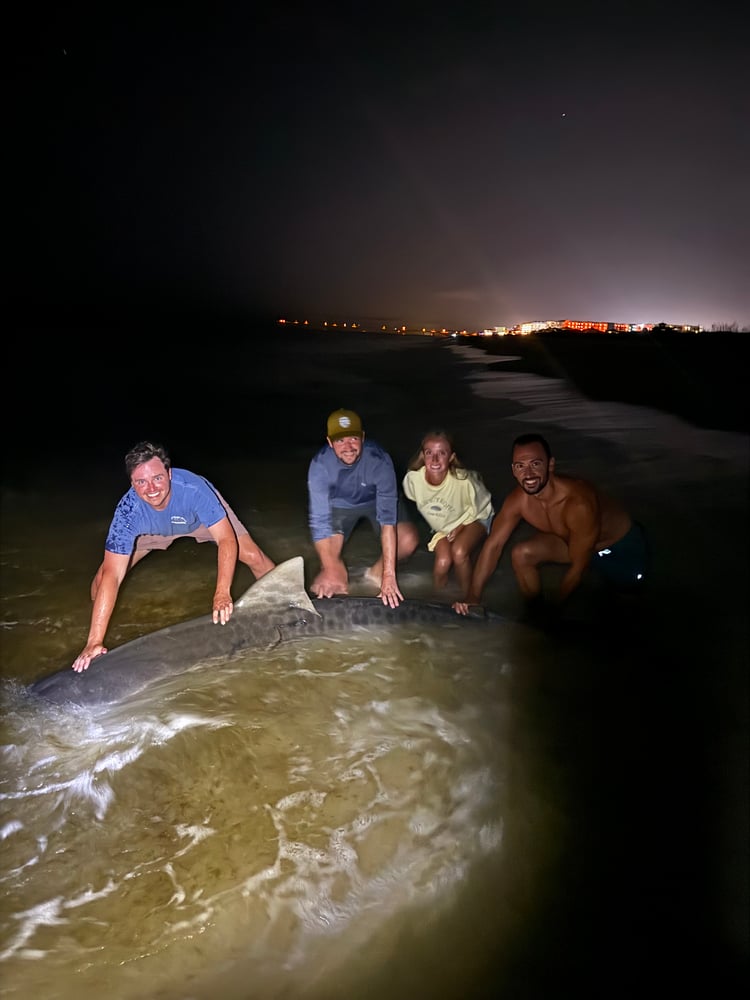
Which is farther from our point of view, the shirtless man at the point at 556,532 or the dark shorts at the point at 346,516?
the dark shorts at the point at 346,516

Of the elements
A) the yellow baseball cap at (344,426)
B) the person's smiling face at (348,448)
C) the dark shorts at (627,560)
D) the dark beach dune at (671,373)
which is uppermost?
the dark beach dune at (671,373)

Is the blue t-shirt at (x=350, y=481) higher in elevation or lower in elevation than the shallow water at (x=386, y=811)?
higher

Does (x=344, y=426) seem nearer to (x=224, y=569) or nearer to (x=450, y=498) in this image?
(x=450, y=498)

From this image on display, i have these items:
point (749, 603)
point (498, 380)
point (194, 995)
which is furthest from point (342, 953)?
point (498, 380)

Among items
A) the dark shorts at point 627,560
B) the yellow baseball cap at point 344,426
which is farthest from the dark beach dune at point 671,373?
the yellow baseball cap at point 344,426

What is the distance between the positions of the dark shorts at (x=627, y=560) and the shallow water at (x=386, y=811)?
305 millimetres

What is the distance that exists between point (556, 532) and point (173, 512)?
108 inches

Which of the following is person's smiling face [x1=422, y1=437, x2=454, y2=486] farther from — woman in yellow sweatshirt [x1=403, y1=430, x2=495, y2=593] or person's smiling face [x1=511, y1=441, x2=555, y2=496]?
person's smiling face [x1=511, y1=441, x2=555, y2=496]

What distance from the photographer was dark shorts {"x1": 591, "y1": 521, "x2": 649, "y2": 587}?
4.80m

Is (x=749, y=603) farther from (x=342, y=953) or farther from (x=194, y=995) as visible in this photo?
(x=194, y=995)

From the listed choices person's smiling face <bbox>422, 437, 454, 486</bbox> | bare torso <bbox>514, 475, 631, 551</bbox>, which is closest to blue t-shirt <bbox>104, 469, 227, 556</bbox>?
person's smiling face <bbox>422, 437, 454, 486</bbox>

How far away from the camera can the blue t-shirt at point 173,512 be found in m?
4.02

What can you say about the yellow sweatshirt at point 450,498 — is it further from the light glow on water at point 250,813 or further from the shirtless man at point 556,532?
the light glow on water at point 250,813

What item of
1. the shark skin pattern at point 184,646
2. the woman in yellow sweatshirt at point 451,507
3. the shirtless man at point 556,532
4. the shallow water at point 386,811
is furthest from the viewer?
the woman in yellow sweatshirt at point 451,507
